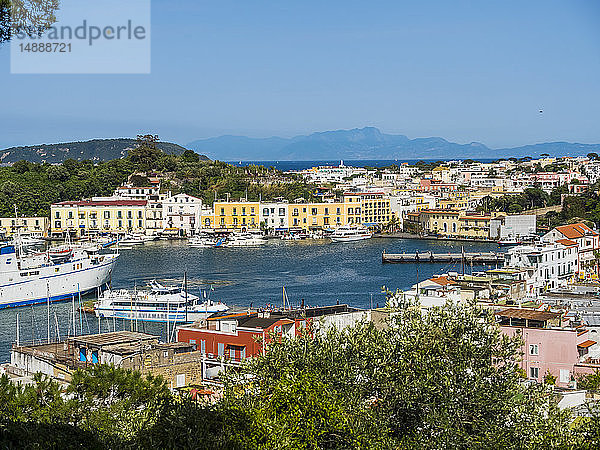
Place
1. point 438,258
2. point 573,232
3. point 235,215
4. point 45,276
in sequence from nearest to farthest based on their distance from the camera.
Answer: point 45,276
point 573,232
point 438,258
point 235,215

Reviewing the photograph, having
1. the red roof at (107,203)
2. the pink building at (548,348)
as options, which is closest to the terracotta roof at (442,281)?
the pink building at (548,348)

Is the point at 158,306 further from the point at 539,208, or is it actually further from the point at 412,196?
the point at 539,208

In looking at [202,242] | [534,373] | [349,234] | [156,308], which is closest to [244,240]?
[202,242]

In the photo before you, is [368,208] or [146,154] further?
[146,154]

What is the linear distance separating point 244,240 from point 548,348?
20.9 meters

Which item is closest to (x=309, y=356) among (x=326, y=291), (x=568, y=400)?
(x=568, y=400)

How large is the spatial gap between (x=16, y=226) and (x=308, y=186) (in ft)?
41.8

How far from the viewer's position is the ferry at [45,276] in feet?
52.2

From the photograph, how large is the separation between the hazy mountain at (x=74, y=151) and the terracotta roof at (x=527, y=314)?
3003 inches

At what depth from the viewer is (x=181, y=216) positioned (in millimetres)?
31312

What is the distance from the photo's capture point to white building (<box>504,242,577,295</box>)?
13.7 m

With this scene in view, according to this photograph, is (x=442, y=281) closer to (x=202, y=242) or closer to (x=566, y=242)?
(x=566, y=242)

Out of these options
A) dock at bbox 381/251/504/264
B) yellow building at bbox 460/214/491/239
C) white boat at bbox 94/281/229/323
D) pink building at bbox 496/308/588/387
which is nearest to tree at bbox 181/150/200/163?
yellow building at bbox 460/214/491/239

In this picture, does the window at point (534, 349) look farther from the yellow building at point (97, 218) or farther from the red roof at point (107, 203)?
the red roof at point (107, 203)
